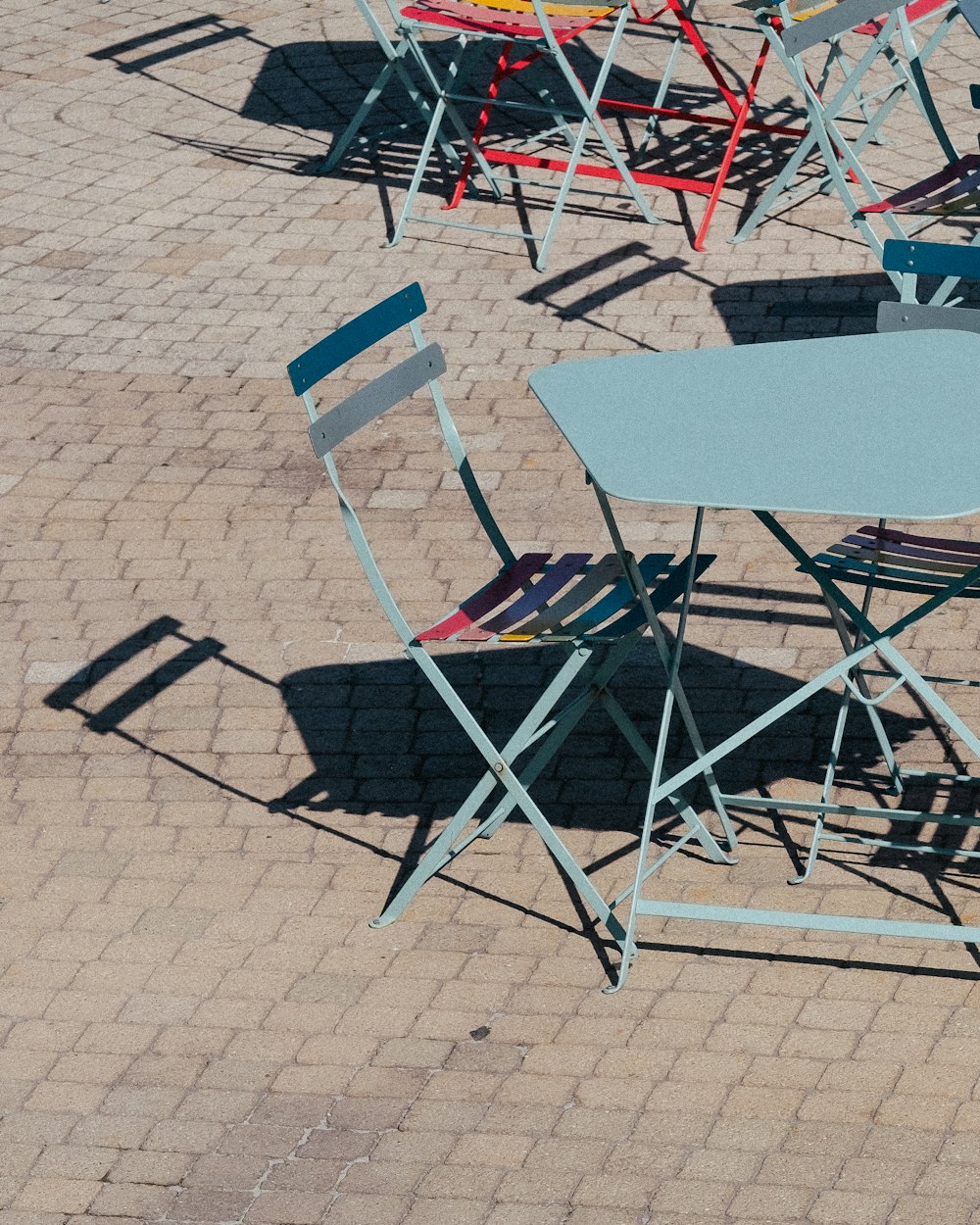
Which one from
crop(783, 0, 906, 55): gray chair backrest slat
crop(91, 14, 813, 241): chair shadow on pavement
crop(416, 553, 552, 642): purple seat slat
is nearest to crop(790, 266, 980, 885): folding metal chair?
crop(416, 553, 552, 642): purple seat slat

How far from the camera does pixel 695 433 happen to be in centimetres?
413

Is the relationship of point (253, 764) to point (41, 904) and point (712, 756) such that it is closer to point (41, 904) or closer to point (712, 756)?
point (41, 904)

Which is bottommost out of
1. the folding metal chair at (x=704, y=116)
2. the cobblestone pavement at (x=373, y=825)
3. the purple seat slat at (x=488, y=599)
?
the cobblestone pavement at (x=373, y=825)

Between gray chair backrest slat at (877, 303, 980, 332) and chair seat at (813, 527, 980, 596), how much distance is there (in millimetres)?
572

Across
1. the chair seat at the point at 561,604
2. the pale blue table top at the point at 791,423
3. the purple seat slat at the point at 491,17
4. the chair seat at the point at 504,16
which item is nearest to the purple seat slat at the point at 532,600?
the chair seat at the point at 561,604

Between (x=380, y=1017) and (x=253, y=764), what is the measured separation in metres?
1.18

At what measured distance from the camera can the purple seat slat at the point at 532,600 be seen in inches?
173

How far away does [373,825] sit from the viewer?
5.05 m

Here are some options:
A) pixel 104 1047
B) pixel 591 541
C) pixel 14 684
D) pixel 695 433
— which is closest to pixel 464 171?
pixel 591 541

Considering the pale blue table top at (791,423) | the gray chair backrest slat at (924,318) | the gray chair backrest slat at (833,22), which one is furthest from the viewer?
the gray chair backrest slat at (833,22)

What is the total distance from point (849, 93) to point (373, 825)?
4.39 m

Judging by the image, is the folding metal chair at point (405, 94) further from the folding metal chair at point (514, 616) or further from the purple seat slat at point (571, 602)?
the purple seat slat at point (571, 602)

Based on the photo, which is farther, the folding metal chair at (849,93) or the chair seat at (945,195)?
the folding metal chair at (849,93)

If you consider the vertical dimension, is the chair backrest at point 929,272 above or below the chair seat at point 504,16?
below
